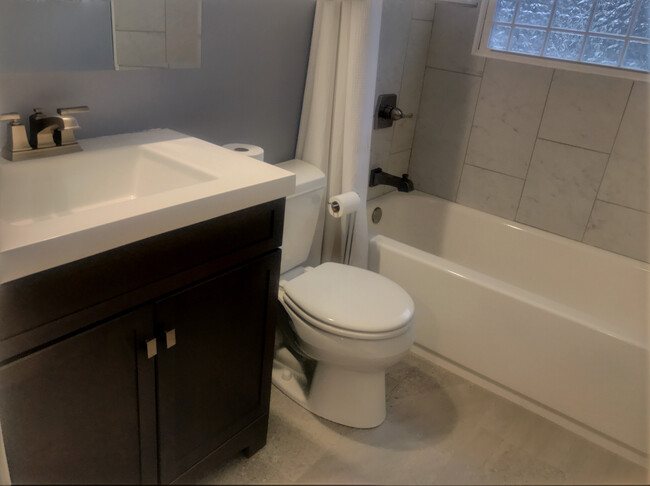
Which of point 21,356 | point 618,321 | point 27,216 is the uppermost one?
point 27,216

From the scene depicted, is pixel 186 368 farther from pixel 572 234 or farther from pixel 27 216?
pixel 572 234

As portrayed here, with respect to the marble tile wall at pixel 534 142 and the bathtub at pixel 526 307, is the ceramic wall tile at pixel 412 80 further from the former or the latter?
the bathtub at pixel 526 307

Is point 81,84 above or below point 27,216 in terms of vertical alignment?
above

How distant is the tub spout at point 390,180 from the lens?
7.44 feet

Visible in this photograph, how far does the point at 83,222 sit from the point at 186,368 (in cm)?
39

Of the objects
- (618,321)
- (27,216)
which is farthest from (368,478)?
(618,321)

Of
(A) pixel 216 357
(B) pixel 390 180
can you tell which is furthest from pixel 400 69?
(A) pixel 216 357

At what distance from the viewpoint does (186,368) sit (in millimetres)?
1043

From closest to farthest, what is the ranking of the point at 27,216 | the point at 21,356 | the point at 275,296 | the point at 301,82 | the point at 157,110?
the point at 21,356 < the point at 27,216 < the point at 275,296 < the point at 157,110 < the point at 301,82

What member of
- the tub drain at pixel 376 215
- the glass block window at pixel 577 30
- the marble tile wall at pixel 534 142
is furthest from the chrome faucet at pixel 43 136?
the glass block window at pixel 577 30

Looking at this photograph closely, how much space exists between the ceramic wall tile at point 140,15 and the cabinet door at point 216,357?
0.64 metres

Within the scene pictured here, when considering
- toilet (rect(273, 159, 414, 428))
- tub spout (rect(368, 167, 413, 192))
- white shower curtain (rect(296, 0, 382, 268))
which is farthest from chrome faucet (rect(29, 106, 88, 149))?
tub spout (rect(368, 167, 413, 192))

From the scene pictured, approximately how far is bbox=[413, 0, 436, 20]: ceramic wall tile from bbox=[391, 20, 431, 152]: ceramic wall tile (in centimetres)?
2

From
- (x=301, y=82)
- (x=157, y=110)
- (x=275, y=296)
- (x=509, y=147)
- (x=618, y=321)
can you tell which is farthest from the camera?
(x=509, y=147)
